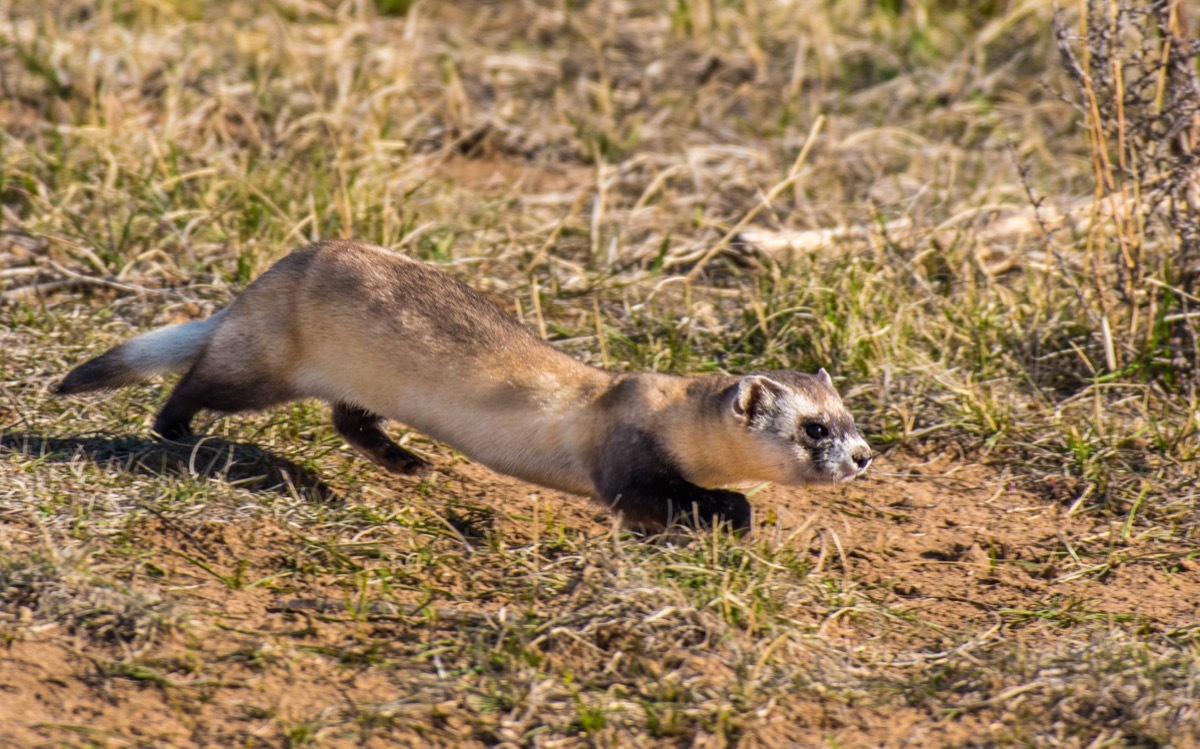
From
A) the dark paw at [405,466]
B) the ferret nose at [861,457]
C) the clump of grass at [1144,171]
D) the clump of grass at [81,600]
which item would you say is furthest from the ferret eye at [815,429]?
the clump of grass at [81,600]

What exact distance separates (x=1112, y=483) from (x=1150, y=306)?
926 millimetres

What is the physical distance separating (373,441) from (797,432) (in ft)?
5.06

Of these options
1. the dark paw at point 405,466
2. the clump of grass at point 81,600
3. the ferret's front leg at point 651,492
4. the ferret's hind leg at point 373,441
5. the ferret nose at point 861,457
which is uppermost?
the ferret nose at point 861,457

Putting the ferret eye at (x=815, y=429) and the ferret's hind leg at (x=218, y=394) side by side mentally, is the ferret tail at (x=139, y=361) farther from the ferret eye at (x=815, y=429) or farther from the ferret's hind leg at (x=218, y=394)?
the ferret eye at (x=815, y=429)

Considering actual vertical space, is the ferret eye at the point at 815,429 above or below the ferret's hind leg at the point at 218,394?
above

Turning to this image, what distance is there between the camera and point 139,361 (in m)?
4.99

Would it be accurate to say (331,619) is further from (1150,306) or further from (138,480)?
(1150,306)

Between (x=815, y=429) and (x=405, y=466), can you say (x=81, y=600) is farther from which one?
(x=815, y=429)

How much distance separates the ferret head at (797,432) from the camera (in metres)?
4.57

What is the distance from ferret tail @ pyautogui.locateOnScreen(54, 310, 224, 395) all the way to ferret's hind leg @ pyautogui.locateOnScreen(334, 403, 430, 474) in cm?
54

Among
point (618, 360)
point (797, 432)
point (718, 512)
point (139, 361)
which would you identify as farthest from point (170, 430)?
point (797, 432)

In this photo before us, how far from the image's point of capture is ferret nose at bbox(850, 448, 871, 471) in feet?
15.1

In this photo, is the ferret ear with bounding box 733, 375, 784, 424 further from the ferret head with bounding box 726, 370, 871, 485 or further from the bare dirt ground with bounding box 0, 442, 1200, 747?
the bare dirt ground with bounding box 0, 442, 1200, 747

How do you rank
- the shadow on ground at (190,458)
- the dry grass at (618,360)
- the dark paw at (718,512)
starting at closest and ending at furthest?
the dry grass at (618,360), the dark paw at (718,512), the shadow on ground at (190,458)
